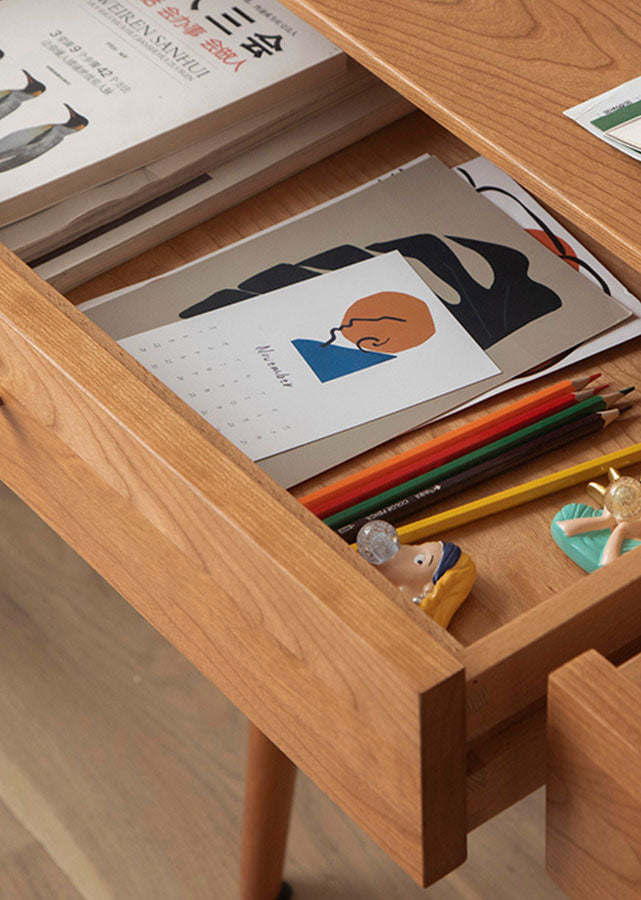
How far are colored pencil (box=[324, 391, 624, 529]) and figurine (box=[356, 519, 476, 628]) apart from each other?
2 cm

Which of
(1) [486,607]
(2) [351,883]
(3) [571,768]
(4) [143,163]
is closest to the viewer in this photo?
(3) [571,768]

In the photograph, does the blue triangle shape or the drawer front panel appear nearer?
the drawer front panel

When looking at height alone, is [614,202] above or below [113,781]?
above

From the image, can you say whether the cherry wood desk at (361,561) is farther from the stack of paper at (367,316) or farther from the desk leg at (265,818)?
the desk leg at (265,818)

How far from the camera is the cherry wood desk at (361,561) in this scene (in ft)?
1.34

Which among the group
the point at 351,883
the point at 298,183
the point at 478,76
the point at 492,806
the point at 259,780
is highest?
the point at 478,76

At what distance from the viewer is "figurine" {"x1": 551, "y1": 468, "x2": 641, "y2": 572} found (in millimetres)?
544

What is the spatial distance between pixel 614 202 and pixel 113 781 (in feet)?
2.54

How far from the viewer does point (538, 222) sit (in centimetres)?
74

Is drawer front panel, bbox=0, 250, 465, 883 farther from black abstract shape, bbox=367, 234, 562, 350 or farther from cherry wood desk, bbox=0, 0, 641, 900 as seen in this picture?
black abstract shape, bbox=367, 234, 562, 350

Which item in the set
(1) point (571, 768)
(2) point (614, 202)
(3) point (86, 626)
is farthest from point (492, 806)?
(3) point (86, 626)

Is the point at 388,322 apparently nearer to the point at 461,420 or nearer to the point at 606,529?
the point at 461,420

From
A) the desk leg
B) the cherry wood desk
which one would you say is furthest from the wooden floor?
the cherry wood desk

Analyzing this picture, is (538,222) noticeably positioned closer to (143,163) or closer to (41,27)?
(143,163)
